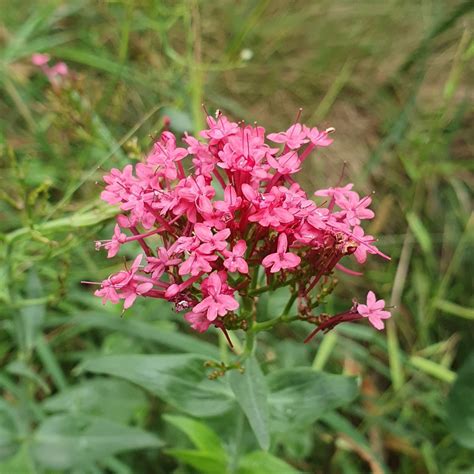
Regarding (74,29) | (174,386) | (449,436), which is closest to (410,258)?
(449,436)

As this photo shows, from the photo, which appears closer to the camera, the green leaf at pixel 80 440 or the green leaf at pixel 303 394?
the green leaf at pixel 303 394

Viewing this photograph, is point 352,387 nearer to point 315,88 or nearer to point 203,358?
point 203,358

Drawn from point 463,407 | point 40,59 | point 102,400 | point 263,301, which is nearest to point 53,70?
point 40,59

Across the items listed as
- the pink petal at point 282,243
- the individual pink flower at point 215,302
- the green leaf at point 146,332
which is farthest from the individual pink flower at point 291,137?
the green leaf at point 146,332

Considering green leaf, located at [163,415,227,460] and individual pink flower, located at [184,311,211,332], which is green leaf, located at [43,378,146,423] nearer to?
green leaf, located at [163,415,227,460]

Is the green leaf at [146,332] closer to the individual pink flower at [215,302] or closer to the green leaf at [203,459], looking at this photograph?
the green leaf at [203,459]

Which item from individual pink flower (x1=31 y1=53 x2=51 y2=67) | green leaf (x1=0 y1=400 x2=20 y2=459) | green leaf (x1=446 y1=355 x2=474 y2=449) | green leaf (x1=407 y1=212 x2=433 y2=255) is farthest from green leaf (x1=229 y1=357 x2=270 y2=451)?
individual pink flower (x1=31 y1=53 x2=51 y2=67)
